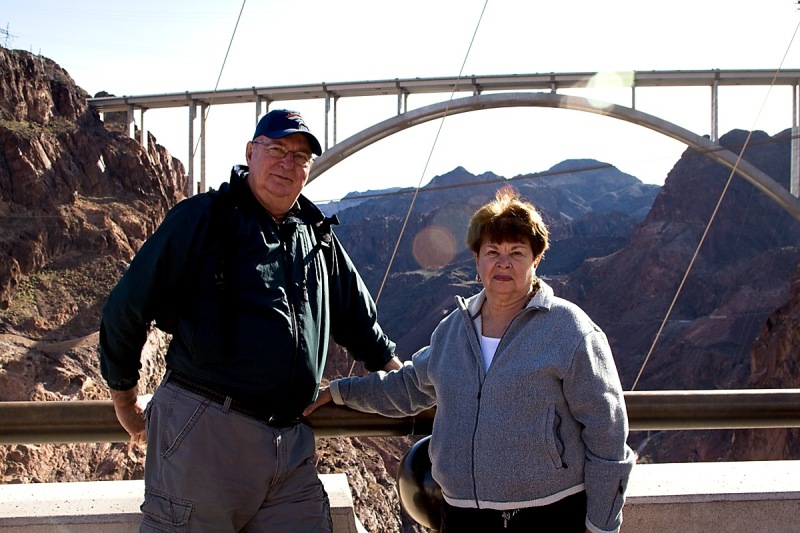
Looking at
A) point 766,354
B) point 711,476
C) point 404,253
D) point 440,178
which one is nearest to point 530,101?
point 766,354

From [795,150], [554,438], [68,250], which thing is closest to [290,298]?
[554,438]

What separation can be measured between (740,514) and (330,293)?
1.25 metres

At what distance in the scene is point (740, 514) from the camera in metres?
2.09

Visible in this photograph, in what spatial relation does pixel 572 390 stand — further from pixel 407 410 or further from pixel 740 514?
pixel 740 514

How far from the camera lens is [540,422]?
159 centimetres

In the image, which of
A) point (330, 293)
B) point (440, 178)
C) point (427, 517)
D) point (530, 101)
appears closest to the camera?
point (427, 517)

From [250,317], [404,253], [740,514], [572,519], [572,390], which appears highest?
[250,317]

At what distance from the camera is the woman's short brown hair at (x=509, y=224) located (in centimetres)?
→ 170

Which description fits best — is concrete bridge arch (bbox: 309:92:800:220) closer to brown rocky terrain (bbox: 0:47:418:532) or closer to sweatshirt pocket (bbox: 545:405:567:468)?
brown rocky terrain (bbox: 0:47:418:532)

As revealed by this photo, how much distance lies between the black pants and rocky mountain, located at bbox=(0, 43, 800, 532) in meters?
2.29

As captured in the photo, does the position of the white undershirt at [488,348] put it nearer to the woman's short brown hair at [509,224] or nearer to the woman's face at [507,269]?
the woman's face at [507,269]

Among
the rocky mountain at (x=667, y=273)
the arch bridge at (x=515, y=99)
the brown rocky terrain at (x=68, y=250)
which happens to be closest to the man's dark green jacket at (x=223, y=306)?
the arch bridge at (x=515, y=99)

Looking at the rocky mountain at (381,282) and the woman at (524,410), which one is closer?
the woman at (524,410)

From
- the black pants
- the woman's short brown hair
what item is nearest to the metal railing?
the black pants
